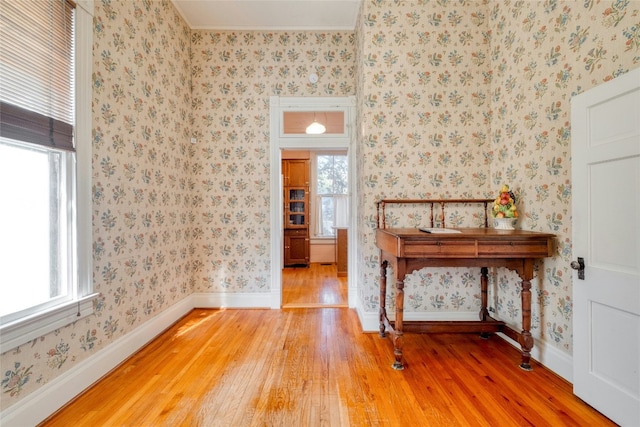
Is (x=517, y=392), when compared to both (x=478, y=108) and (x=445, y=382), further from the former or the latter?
(x=478, y=108)

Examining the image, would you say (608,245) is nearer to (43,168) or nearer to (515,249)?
(515,249)

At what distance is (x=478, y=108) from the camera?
2730 millimetres

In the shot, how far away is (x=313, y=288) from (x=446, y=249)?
8.92 feet

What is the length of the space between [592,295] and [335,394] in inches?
64.3

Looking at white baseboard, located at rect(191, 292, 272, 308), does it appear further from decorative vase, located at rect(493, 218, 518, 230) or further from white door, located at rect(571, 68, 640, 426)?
white door, located at rect(571, 68, 640, 426)

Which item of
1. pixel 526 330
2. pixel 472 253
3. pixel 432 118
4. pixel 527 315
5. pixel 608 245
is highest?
pixel 432 118

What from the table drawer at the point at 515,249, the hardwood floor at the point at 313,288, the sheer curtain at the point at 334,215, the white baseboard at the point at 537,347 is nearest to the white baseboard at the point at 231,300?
the hardwood floor at the point at 313,288

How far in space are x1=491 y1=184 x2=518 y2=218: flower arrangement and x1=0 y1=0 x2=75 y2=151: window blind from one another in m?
3.13

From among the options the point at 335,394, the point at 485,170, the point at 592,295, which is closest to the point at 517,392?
the point at 592,295

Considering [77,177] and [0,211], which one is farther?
[77,177]

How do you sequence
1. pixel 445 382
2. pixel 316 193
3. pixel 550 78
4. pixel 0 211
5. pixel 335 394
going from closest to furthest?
pixel 0 211, pixel 335 394, pixel 445 382, pixel 550 78, pixel 316 193

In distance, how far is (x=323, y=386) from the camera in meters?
1.84

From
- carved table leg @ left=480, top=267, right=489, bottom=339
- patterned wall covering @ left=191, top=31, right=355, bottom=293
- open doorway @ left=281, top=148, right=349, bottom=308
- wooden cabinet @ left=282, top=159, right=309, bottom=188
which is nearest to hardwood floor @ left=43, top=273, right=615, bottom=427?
carved table leg @ left=480, top=267, right=489, bottom=339

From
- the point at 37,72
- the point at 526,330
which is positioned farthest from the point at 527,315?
the point at 37,72
